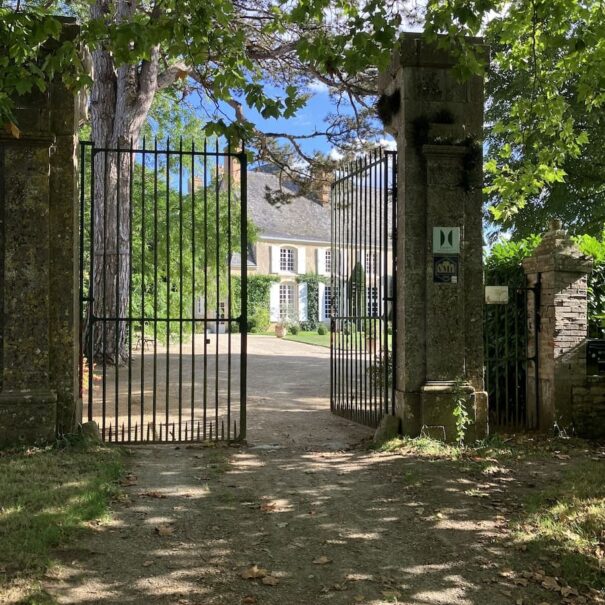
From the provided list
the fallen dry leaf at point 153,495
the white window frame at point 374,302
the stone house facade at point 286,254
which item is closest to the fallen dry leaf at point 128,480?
the fallen dry leaf at point 153,495

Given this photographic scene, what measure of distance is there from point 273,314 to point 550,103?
103 ft

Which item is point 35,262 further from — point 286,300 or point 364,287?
point 286,300

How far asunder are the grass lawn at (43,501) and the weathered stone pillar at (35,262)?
1.46 ft

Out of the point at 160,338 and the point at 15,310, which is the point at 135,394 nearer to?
the point at 15,310

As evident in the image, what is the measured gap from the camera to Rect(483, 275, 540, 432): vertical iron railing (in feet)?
24.6

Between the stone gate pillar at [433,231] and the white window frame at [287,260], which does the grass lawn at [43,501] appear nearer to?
the stone gate pillar at [433,231]

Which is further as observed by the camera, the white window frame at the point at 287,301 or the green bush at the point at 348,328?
the white window frame at the point at 287,301

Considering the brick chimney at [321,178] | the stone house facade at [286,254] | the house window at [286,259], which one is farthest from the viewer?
the house window at [286,259]

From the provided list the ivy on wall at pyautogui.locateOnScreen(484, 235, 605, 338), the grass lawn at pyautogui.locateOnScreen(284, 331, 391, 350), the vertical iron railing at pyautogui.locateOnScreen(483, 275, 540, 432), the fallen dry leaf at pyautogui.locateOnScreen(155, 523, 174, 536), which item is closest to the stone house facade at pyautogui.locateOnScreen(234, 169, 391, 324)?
the grass lawn at pyautogui.locateOnScreen(284, 331, 391, 350)

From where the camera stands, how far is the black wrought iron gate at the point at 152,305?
20.4 feet

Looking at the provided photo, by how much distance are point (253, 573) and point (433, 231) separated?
407cm

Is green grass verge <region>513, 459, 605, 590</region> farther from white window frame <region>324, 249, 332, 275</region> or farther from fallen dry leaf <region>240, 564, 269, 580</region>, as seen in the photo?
white window frame <region>324, 249, 332, 275</region>

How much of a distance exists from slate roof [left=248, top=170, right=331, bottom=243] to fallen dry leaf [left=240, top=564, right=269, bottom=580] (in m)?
36.0

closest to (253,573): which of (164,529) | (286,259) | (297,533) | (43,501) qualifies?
(297,533)
